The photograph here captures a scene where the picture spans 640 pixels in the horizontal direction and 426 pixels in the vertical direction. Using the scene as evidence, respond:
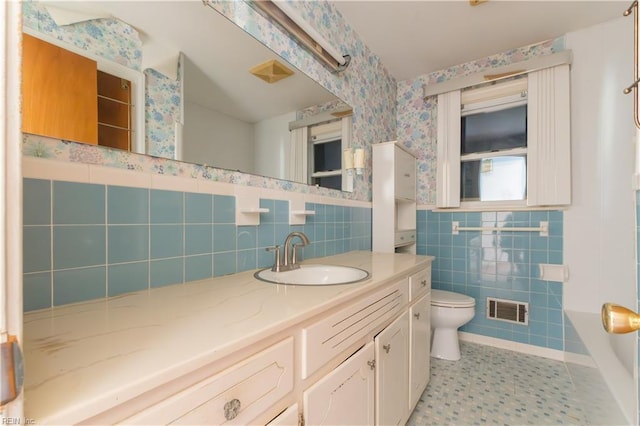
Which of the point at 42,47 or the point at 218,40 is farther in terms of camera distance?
the point at 218,40

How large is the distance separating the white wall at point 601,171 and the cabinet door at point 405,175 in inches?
48.0

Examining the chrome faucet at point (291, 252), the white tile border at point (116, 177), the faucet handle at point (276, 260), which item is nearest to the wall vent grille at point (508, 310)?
the chrome faucet at point (291, 252)

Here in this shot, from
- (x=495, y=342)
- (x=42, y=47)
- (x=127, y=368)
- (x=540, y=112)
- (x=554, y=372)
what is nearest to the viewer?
(x=127, y=368)

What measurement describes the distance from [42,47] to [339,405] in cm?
129

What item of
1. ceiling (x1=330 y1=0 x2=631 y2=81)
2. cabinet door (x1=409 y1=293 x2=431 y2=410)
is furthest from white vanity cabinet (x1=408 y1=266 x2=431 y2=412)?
ceiling (x1=330 y1=0 x2=631 y2=81)

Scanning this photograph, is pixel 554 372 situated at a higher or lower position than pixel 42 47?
lower

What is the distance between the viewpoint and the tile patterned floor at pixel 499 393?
1520 mm

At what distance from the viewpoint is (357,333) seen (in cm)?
93

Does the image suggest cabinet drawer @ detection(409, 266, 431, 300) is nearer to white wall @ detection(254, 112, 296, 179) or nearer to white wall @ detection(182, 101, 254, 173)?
white wall @ detection(254, 112, 296, 179)

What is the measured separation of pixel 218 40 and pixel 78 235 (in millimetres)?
908

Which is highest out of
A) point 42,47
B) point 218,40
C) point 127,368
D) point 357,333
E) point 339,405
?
point 218,40

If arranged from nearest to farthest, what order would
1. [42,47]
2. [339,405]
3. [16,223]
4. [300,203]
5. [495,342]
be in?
[16,223]
[42,47]
[339,405]
[300,203]
[495,342]

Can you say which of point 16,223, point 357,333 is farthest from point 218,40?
point 357,333

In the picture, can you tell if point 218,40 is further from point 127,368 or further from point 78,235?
point 127,368
